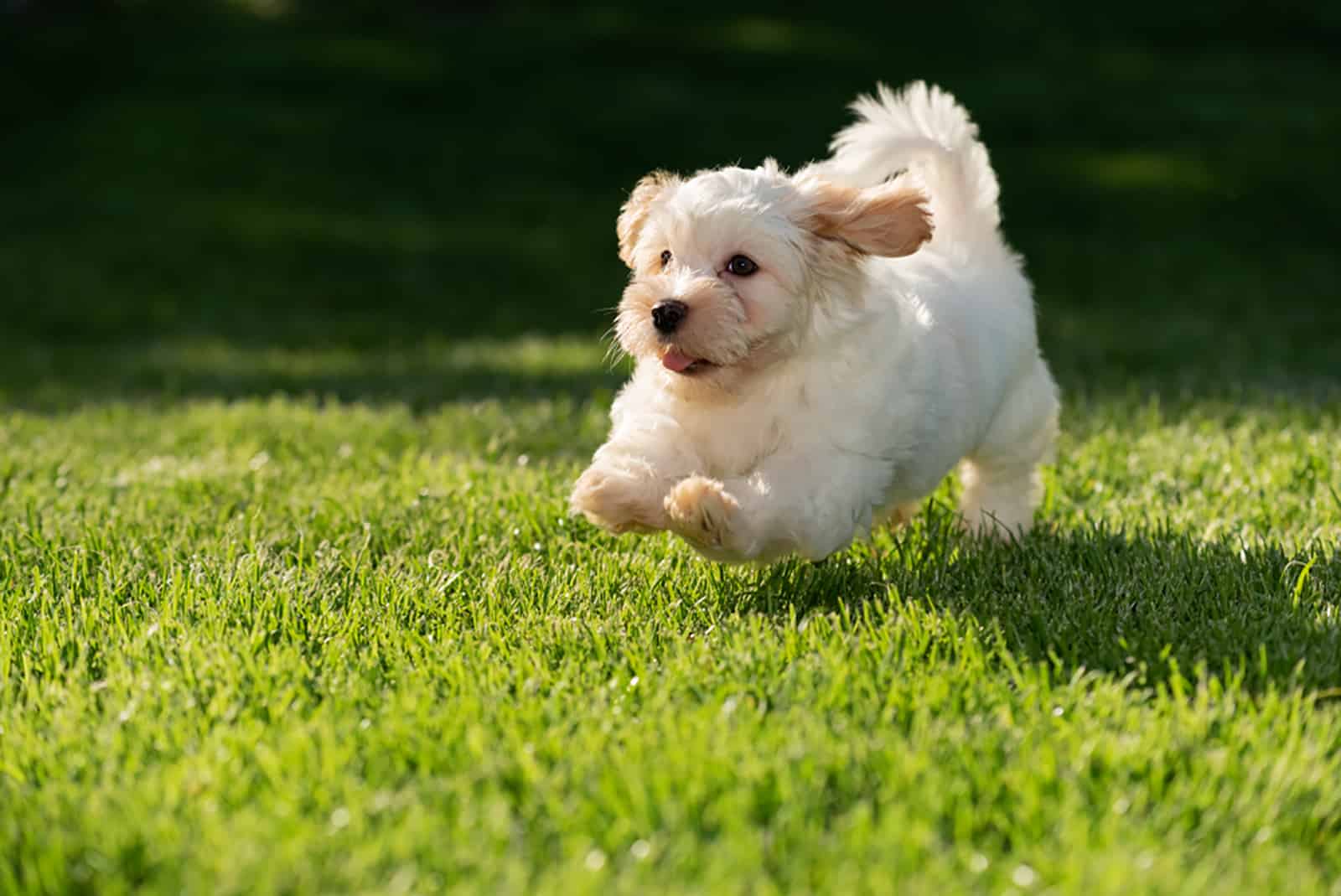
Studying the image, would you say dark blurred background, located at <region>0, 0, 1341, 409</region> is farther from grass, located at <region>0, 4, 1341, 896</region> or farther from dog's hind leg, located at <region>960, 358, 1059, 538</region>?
dog's hind leg, located at <region>960, 358, 1059, 538</region>

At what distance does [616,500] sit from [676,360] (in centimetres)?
38

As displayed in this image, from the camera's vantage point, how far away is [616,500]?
3.64 m

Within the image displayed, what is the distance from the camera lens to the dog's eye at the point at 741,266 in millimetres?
3832

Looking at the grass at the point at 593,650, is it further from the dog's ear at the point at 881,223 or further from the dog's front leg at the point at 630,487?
the dog's ear at the point at 881,223

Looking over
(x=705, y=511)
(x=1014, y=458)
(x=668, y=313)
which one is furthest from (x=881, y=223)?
(x=1014, y=458)

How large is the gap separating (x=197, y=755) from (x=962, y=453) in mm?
2384

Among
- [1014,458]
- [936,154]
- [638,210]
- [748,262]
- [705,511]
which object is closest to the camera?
[705,511]

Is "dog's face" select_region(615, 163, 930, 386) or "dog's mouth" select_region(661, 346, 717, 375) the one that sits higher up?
"dog's face" select_region(615, 163, 930, 386)

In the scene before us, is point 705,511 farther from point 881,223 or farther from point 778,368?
point 881,223

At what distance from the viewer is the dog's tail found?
4629 mm

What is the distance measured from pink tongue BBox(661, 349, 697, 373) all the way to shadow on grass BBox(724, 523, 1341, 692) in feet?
1.88

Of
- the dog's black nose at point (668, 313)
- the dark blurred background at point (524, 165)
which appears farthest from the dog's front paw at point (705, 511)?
the dark blurred background at point (524, 165)

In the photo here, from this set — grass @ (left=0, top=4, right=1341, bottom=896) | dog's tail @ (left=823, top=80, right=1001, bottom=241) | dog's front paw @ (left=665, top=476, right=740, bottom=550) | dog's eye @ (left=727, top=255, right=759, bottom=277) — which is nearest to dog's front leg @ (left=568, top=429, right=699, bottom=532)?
dog's front paw @ (left=665, top=476, right=740, bottom=550)

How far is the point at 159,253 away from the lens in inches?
586
